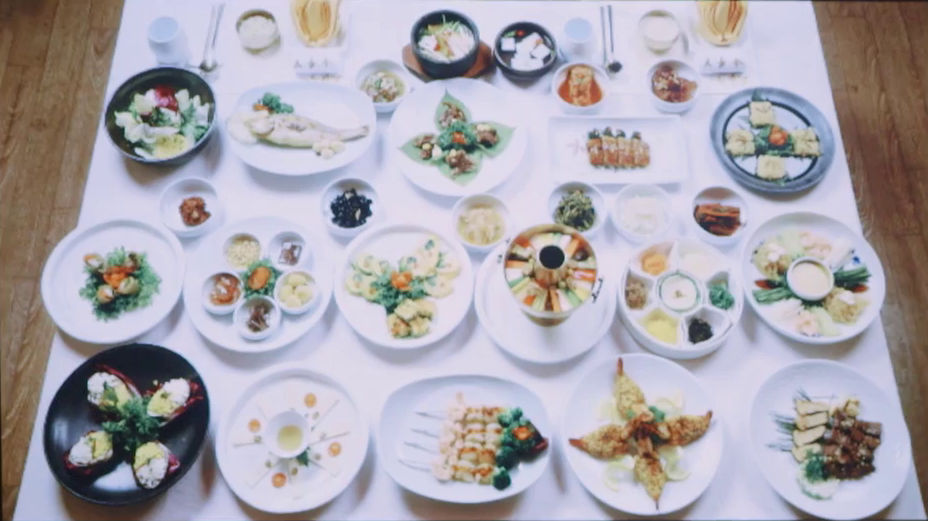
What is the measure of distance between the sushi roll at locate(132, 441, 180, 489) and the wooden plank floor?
3.02ft

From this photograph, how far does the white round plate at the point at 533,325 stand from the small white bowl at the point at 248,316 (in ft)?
2.08

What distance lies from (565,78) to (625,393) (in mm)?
1209

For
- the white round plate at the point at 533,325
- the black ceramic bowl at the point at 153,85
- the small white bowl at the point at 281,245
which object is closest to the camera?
the white round plate at the point at 533,325

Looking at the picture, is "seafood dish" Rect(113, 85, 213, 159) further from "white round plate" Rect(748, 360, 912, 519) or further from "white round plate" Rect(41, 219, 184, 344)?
"white round plate" Rect(748, 360, 912, 519)

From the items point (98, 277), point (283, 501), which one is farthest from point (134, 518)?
point (98, 277)

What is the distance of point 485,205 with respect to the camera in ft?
8.06

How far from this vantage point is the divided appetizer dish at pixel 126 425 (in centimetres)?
200

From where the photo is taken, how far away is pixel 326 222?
2.39 meters

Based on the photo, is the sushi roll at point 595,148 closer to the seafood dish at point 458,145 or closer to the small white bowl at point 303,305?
the seafood dish at point 458,145

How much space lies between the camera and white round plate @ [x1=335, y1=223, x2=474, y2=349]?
224 cm

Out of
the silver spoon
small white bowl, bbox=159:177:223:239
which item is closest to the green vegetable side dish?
small white bowl, bbox=159:177:223:239

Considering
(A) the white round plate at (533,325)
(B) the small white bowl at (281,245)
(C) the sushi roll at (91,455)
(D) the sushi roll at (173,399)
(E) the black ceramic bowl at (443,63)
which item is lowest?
(C) the sushi roll at (91,455)

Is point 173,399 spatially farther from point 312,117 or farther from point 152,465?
point 312,117

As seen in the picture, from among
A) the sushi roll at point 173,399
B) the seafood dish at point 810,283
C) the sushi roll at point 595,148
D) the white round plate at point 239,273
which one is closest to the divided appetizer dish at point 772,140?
the seafood dish at point 810,283
